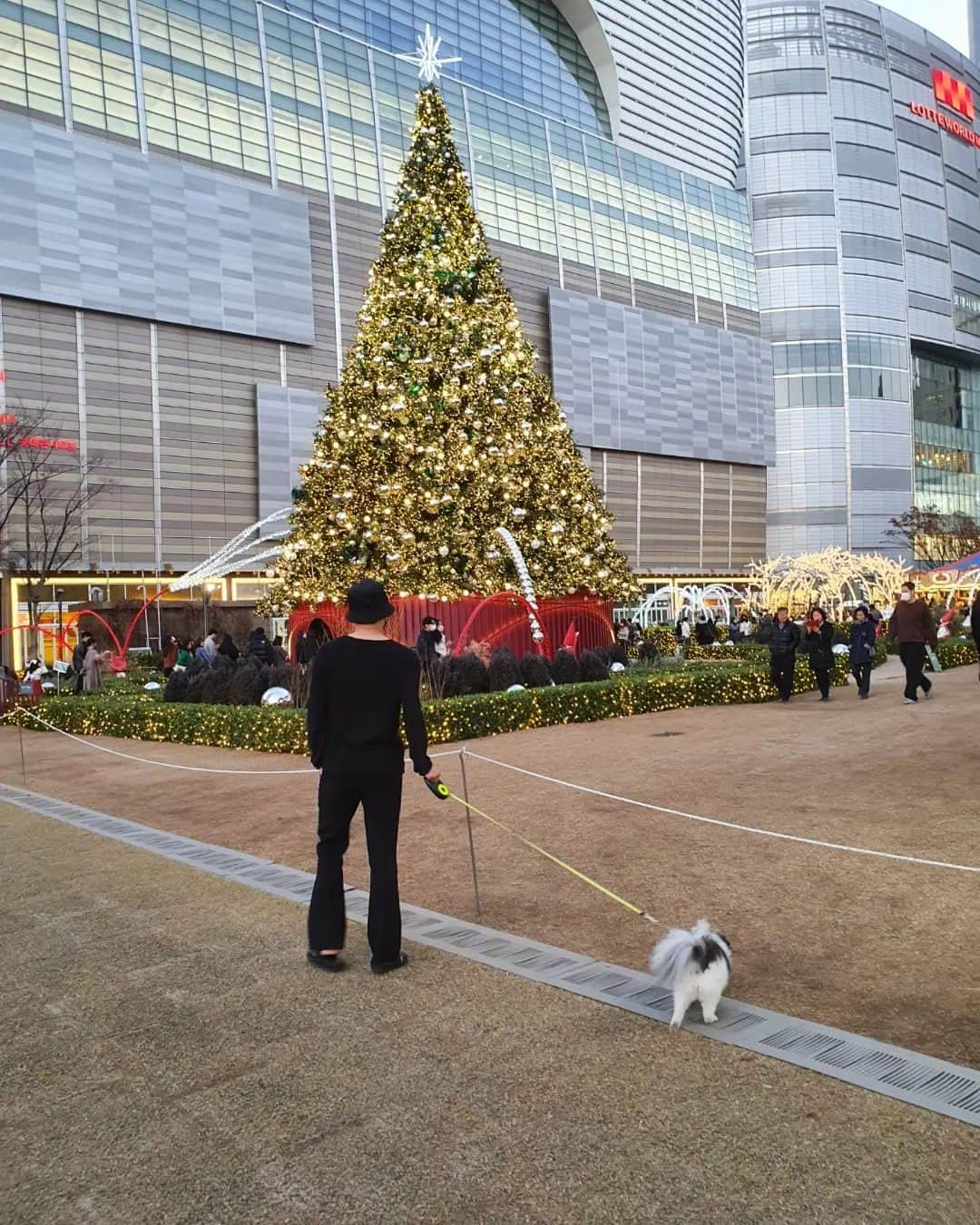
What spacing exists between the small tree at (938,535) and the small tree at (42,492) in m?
50.2

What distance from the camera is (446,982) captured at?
4695 millimetres

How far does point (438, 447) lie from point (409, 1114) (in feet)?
56.8

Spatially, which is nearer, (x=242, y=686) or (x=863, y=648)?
(x=242, y=686)

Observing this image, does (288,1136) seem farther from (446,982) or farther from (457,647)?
(457,647)

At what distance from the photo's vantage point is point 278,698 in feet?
51.4

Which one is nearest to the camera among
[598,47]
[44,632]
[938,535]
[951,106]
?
[44,632]

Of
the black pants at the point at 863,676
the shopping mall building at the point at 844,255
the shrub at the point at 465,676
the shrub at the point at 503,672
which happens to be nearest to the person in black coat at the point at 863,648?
the black pants at the point at 863,676

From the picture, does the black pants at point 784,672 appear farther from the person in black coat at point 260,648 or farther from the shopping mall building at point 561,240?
the shopping mall building at point 561,240

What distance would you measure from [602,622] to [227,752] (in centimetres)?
1120

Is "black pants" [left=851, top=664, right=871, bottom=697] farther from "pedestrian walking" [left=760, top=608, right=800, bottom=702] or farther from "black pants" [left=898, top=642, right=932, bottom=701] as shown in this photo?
"black pants" [left=898, top=642, right=932, bottom=701]

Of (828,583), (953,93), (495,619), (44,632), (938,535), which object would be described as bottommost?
(44,632)

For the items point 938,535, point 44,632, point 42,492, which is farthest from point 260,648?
point 938,535

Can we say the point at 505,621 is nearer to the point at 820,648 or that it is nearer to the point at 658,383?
the point at 820,648

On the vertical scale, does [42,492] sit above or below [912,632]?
above
